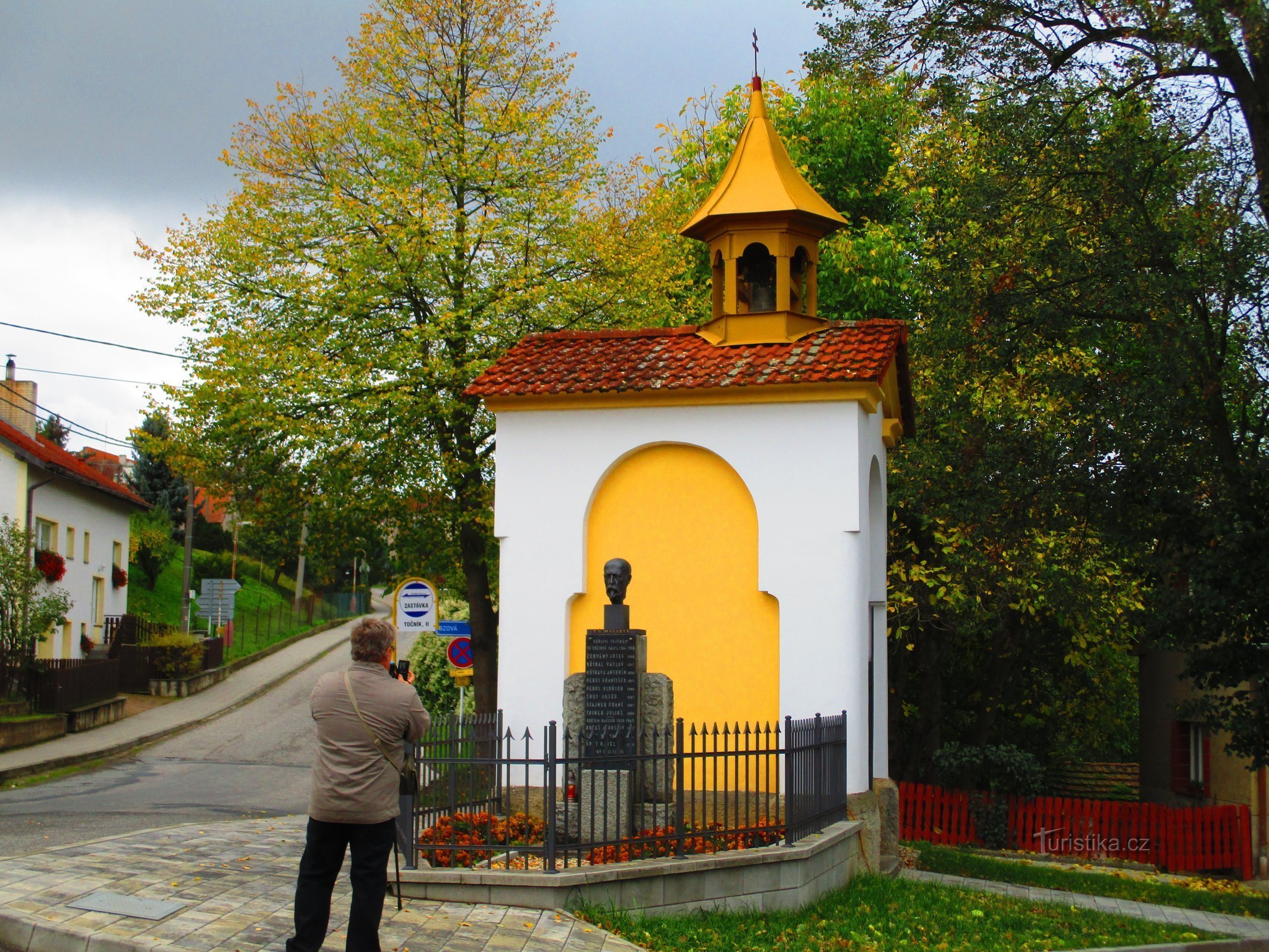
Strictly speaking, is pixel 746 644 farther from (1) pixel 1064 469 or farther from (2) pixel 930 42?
(2) pixel 930 42

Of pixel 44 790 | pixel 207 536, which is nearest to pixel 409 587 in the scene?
pixel 44 790

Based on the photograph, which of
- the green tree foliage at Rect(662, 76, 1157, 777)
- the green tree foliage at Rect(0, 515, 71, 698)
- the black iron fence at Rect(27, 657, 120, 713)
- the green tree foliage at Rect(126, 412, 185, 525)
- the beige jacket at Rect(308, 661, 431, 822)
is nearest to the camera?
the beige jacket at Rect(308, 661, 431, 822)

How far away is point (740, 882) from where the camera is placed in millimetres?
9461

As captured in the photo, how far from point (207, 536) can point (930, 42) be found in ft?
140

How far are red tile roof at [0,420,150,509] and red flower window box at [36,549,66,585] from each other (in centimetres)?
202

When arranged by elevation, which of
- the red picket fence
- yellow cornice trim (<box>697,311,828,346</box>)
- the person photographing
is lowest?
the red picket fence

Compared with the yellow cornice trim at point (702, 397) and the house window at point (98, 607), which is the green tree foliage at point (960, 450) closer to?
the yellow cornice trim at point (702, 397)

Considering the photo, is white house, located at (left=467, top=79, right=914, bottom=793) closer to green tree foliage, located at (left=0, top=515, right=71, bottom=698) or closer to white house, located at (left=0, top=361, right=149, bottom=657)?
green tree foliage, located at (left=0, top=515, right=71, bottom=698)

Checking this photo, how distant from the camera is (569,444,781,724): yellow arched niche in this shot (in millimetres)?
12289

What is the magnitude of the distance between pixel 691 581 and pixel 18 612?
16691 mm

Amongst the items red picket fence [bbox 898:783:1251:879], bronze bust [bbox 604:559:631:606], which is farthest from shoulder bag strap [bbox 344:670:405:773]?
red picket fence [bbox 898:783:1251:879]

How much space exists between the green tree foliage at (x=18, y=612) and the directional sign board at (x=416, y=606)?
9.49 meters

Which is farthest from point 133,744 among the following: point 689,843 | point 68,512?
point 689,843

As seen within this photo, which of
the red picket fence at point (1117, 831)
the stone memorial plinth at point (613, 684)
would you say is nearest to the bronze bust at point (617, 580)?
the stone memorial plinth at point (613, 684)
